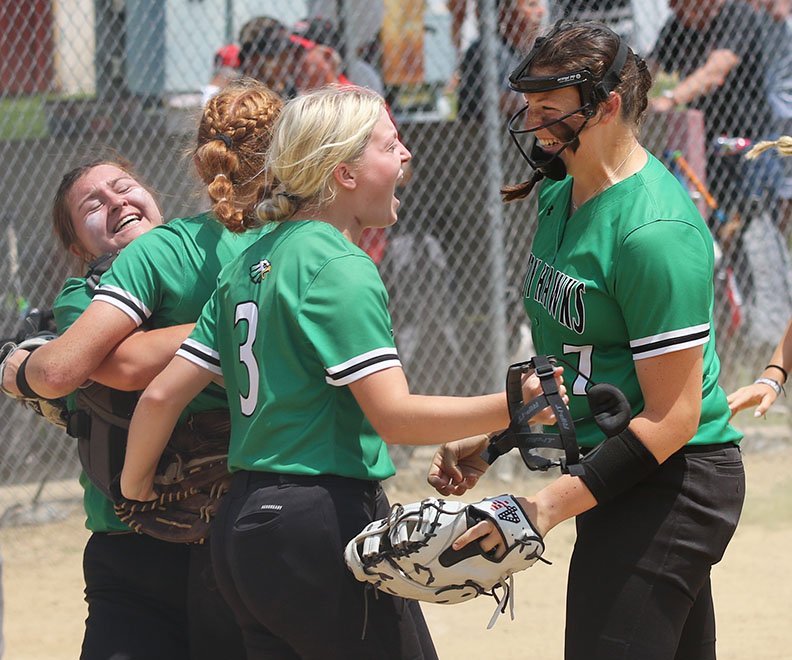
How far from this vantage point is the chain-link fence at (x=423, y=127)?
6.05 m

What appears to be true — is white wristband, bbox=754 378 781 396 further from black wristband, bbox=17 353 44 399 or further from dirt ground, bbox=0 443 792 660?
black wristband, bbox=17 353 44 399

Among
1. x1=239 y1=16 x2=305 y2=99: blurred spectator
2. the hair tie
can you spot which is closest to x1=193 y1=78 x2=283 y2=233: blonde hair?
the hair tie

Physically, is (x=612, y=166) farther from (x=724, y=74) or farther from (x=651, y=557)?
(x=724, y=74)

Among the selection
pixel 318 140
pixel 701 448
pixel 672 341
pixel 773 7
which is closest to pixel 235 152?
pixel 318 140

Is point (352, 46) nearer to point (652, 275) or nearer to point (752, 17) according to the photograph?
point (752, 17)

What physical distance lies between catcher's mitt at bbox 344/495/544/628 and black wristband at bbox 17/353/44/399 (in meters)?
1.03

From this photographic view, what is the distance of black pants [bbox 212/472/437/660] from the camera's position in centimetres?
217

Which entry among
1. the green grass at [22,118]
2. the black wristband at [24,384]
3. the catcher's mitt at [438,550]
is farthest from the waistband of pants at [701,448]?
the green grass at [22,118]

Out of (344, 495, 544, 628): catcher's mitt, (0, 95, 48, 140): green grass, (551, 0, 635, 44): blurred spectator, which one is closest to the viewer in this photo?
(344, 495, 544, 628): catcher's mitt

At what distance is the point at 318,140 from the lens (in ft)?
7.39

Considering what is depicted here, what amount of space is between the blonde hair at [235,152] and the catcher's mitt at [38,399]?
649mm

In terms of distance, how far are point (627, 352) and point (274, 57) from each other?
4.23m

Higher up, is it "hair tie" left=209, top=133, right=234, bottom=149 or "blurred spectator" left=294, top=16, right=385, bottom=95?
"hair tie" left=209, top=133, right=234, bottom=149

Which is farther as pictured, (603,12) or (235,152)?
(603,12)
